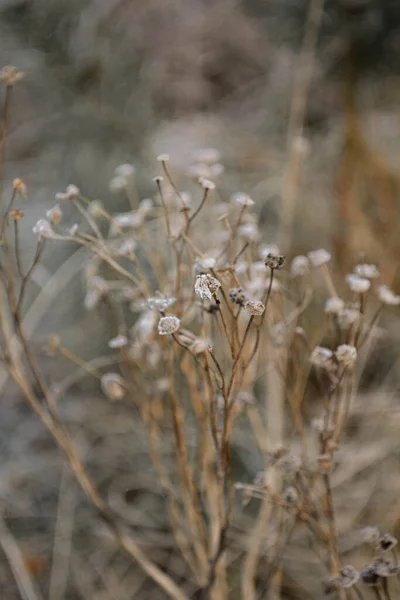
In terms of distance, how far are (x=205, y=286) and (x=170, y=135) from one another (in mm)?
1173

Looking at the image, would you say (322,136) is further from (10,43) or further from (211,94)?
(10,43)

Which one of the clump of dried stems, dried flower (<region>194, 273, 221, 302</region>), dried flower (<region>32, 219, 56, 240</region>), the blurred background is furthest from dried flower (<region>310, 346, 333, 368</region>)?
the blurred background

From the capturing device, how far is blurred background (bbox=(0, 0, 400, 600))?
0.92 meters

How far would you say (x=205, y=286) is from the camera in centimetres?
36

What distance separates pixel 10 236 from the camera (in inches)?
54.8

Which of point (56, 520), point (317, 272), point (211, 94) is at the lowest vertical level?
point (56, 520)

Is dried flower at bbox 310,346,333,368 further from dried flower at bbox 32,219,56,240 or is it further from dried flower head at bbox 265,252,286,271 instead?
dried flower at bbox 32,219,56,240

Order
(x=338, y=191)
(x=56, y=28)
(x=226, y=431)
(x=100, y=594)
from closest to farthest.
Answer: (x=226, y=431) < (x=100, y=594) < (x=338, y=191) < (x=56, y=28)

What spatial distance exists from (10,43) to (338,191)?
1.01 meters

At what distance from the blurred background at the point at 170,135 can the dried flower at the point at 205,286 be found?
53 cm

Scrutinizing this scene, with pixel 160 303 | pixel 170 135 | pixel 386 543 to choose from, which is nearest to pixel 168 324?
pixel 160 303

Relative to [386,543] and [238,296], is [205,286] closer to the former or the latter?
[238,296]

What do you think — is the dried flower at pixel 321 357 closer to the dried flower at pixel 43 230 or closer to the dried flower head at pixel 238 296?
the dried flower head at pixel 238 296

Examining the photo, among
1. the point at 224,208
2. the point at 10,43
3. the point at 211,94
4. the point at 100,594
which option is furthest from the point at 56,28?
the point at 100,594
